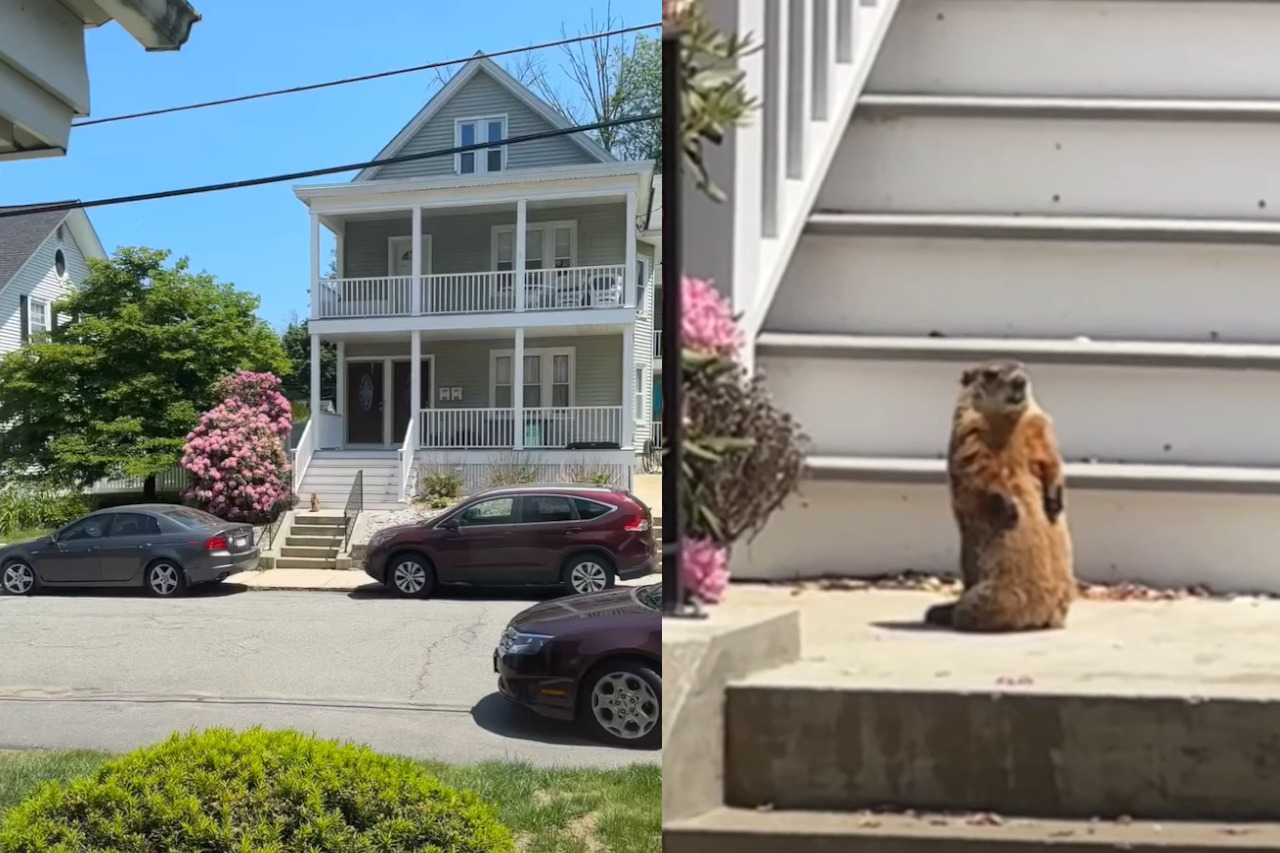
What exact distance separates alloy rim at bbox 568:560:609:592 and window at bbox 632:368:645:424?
26.0 inches

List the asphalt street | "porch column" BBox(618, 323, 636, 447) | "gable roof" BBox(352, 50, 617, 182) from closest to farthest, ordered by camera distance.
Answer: "porch column" BBox(618, 323, 636, 447)
"gable roof" BBox(352, 50, 617, 182)
the asphalt street

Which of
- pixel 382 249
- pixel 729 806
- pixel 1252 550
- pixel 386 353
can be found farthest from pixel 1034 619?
pixel 382 249

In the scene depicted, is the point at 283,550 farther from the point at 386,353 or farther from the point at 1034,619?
the point at 1034,619

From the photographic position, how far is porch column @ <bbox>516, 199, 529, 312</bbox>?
1746 millimetres

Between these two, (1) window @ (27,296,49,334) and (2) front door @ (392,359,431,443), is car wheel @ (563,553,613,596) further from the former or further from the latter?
(1) window @ (27,296,49,334)

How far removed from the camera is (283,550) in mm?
2037

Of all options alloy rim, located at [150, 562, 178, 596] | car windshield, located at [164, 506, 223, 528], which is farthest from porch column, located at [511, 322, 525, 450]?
alloy rim, located at [150, 562, 178, 596]

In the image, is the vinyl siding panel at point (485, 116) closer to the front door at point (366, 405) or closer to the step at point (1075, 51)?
the front door at point (366, 405)

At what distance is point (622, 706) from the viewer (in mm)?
1990

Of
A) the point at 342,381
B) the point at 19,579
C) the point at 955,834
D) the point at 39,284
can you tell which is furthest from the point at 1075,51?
the point at 19,579

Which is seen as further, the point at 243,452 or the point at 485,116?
the point at 243,452

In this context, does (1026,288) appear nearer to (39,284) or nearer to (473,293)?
(473,293)

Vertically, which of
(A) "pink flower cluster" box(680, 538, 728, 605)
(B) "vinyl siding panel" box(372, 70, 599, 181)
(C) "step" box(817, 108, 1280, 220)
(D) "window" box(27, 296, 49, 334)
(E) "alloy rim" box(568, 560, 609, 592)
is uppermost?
(B) "vinyl siding panel" box(372, 70, 599, 181)

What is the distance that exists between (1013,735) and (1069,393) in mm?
264
